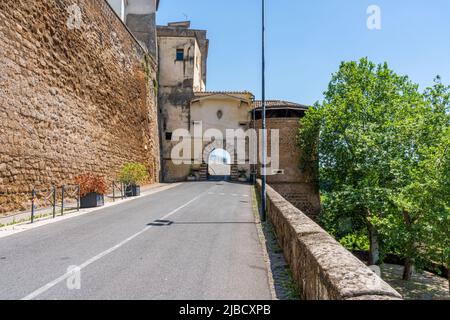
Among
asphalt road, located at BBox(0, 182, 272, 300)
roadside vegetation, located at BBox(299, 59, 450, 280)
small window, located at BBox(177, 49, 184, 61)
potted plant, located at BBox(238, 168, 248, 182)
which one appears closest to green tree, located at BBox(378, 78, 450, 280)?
roadside vegetation, located at BBox(299, 59, 450, 280)

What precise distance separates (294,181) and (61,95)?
1943 centimetres

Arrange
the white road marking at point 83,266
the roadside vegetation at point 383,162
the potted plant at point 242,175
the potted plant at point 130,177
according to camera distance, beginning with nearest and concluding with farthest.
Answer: the white road marking at point 83,266, the roadside vegetation at point 383,162, the potted plant at point 130,177, the potted plant at point 242,175

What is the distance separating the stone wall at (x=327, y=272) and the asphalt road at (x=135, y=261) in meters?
0.56

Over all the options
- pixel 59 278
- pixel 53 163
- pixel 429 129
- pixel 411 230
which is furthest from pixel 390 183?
pixel 59 278

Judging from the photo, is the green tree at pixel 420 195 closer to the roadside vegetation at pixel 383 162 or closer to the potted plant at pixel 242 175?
the roadside vegetation at pixel 383 162

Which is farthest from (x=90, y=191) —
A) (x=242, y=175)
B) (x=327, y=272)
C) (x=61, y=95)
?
(x=242, y=175)

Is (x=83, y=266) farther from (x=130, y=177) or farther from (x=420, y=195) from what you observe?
(x=420, y=195)

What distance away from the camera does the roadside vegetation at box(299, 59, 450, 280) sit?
1452 cm

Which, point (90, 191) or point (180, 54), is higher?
point (180, 54)

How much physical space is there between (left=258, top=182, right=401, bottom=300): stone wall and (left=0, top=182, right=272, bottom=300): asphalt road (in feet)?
1.84

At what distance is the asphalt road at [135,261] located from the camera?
401cm

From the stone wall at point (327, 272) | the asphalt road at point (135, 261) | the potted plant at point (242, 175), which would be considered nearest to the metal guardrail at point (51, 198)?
the asphalt road at point (135, 261)

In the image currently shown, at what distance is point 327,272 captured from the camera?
2.92m

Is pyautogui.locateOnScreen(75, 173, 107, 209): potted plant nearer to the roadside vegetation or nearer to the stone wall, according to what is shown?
the stone wall
